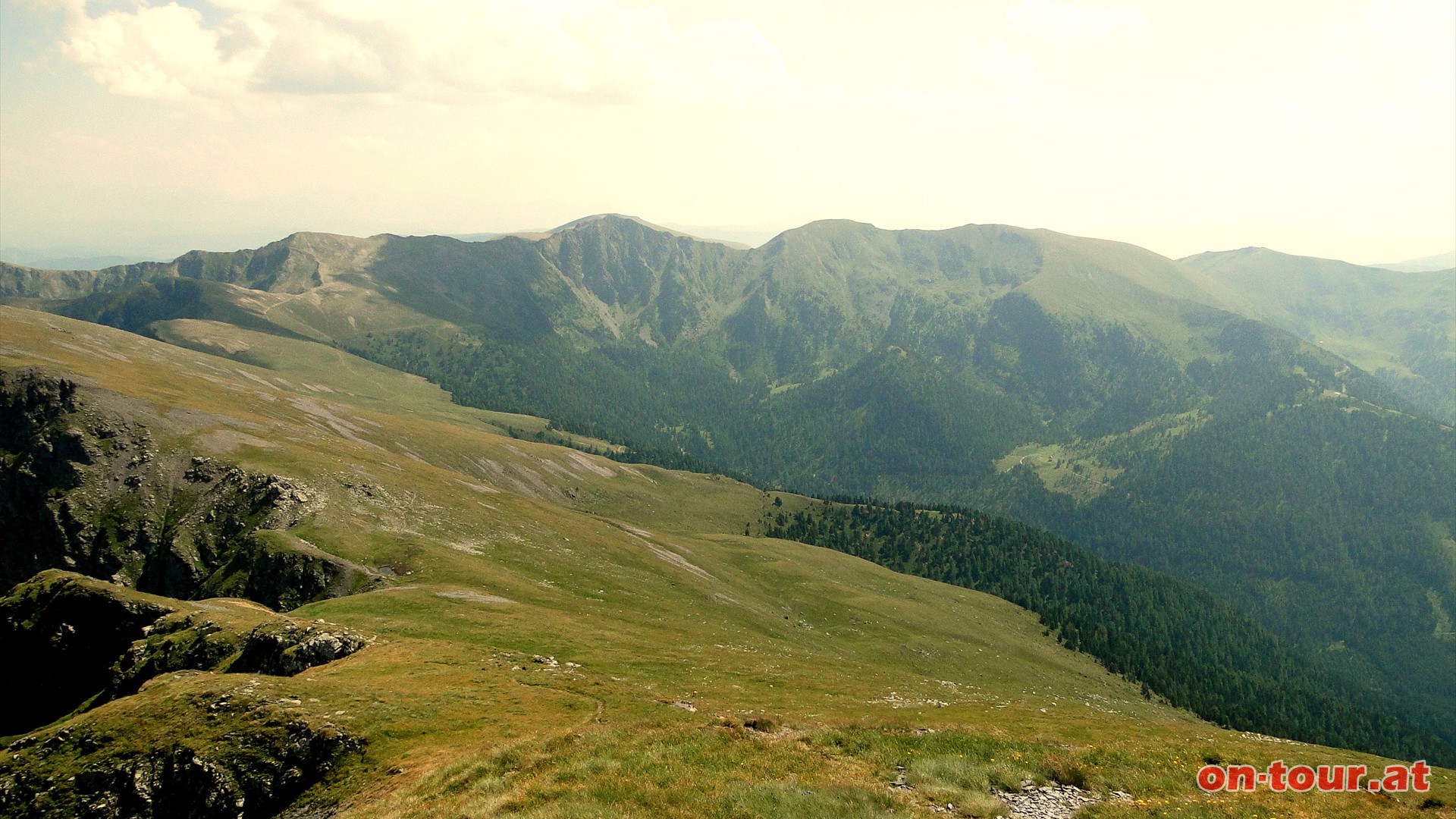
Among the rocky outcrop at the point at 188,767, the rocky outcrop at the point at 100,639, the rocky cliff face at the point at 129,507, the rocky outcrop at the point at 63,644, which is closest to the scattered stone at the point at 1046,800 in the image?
the rocky outcrop at the point at 188,767

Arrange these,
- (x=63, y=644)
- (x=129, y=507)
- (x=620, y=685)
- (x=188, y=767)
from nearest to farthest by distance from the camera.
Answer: (x=188, y=767) → (x=620, y=685) → (x=63, y=644) → (x=129, y=507)

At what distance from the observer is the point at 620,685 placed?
2254 inches

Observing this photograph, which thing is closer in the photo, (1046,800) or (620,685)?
(1046,800)

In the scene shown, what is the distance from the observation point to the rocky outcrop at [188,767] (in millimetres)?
32594

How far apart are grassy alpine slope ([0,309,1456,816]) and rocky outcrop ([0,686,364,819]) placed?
0.33m

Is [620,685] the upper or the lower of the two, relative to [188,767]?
lower

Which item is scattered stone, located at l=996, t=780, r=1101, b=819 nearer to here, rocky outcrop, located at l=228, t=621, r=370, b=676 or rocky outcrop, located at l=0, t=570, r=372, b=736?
rocky outcrop, located at l=228, t=621, r=370, b=676

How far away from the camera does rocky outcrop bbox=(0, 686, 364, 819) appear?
3259 cm

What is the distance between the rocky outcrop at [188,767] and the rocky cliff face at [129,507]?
59059 millimetres

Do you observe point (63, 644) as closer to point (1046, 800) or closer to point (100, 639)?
point (100, 639)

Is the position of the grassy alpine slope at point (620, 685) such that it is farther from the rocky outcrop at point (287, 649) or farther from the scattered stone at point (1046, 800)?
the rocky outcrop at point (287, 649)

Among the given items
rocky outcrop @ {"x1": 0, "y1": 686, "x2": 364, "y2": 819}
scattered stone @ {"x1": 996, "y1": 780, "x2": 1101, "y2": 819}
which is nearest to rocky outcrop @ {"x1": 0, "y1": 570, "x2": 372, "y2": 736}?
rocky outcrop @ {"x1": 0, "y1": 686, "x2": 364, "y2": 819}

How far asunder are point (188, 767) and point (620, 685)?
30.4 m

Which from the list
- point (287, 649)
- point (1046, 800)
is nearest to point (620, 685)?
point (287, 649)
